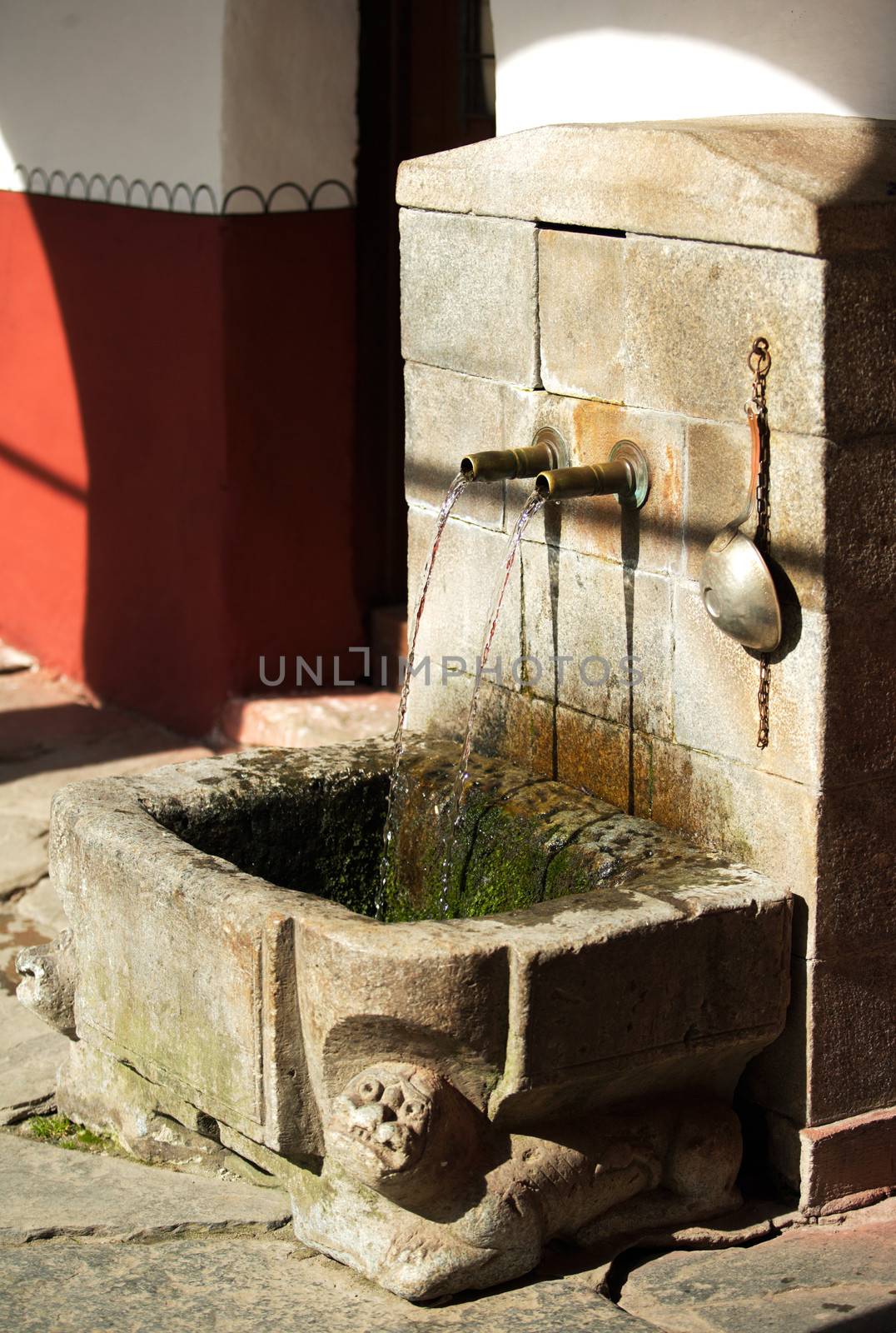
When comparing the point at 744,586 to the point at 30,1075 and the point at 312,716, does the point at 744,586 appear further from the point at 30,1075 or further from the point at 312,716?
the point at 312,716

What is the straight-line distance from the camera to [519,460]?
3576 millimetres

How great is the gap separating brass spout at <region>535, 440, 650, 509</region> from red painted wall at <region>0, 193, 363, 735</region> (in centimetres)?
229

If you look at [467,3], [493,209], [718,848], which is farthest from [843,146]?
[467,3]

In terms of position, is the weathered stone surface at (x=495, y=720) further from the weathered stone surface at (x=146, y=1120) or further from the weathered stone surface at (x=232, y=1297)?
the weathered stone surface at (x=232, y=1297)

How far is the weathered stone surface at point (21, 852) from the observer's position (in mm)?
4961

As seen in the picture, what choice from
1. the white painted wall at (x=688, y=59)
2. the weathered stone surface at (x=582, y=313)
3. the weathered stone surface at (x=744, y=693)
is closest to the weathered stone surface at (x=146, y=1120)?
the weathered stone surface at (x=744, y=693)

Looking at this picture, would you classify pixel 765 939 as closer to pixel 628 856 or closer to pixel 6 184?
pixel 628 856

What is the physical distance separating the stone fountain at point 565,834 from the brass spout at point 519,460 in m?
0.05

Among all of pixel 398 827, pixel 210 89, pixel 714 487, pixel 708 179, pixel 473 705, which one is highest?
pixel 210 89

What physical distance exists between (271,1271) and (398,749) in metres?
1.16

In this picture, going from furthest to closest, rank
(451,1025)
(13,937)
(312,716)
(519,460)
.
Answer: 1. (312,716)
2. (13,937)
3. (519,460)
4. (451,1025)

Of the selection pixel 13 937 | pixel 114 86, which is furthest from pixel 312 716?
pixel 114 86

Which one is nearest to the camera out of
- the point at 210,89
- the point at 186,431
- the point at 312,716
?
the point at 210,89

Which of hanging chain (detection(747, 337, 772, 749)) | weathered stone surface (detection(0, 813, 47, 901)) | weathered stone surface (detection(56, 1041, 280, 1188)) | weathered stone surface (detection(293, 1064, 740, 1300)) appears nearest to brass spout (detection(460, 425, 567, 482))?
hanging chain (detection(747, 337, 772, 749))
